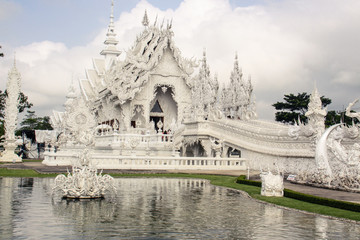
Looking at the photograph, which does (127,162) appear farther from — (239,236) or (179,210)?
(239,236)

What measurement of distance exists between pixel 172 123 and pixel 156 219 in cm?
2750

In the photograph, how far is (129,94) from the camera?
36.3m

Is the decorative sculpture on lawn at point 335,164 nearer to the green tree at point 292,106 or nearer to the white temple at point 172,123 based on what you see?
the white temple at point 172,123

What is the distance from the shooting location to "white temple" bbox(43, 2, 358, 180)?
2238 cm

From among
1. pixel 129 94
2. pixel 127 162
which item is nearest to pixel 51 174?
pixel 127 162

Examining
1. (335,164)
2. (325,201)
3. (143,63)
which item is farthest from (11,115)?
(325,201)

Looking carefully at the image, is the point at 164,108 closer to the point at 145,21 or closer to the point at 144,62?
the point at 144,62

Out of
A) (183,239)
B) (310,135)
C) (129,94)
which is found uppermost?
(129,94)

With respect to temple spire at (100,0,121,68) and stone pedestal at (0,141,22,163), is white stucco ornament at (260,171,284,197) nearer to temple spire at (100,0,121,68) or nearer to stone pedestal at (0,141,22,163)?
stone pedestal at (0,141,22,163)

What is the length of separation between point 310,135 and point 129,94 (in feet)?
62.5

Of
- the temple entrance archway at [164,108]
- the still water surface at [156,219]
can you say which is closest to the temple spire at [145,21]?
the temple entrance archway at [164,108]

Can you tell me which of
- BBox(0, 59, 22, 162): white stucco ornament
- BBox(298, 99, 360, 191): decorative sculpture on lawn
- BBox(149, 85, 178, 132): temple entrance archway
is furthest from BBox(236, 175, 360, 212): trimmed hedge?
BBox(149, 85, 178, 132): temple entrance archway

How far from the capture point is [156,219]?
889 centimetres

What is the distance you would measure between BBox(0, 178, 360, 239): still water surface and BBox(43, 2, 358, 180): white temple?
5.18 meters
